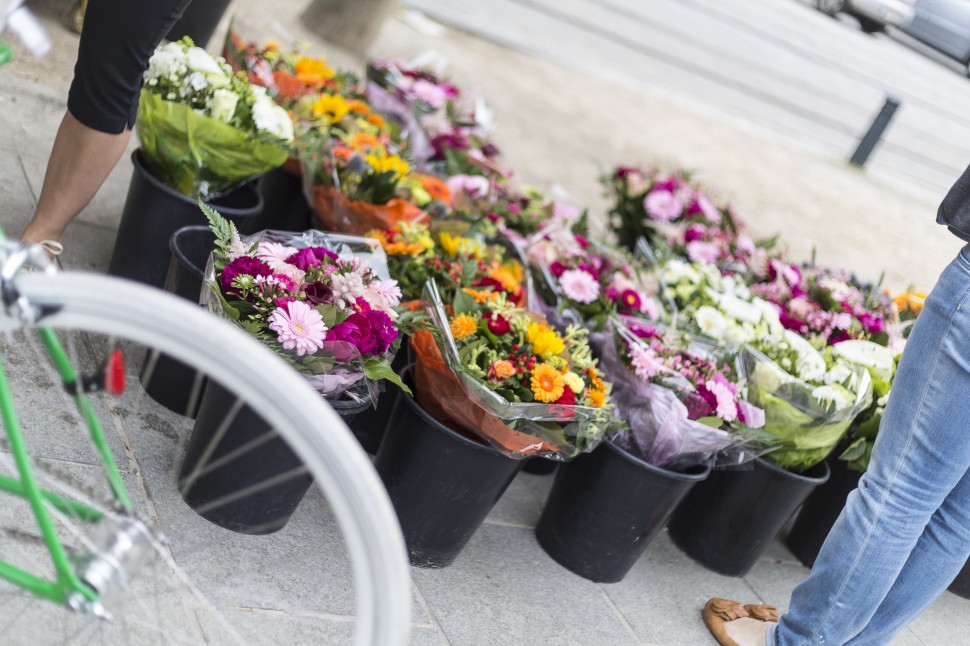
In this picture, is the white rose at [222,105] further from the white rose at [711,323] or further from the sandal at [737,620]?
the sandal at [737,620]

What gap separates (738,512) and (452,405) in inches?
41.9

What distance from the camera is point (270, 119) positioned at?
2939 mm

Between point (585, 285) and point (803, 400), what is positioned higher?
point (803, 400)

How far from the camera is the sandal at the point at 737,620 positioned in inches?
109

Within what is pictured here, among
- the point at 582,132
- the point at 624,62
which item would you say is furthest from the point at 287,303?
the point at 624,62

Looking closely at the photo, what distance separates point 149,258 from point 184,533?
95cm

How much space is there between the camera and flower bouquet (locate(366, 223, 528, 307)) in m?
2.88

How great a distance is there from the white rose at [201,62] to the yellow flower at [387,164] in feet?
1.75

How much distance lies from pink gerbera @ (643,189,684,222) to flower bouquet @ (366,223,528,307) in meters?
1.14

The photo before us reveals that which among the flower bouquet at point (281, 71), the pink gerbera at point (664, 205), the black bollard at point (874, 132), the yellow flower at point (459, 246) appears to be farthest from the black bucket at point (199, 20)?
the black bollard at point (874, 132)

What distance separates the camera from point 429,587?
101 inches

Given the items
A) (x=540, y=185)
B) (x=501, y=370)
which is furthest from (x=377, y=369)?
(x=540, y=185)

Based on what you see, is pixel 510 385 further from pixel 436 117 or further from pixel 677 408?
pixel 436 117

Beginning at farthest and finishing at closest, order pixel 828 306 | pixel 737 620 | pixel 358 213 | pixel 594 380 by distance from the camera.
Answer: pixel 828 306 → pixel 358 213 → pixel 737 620 → pixel 594 380
